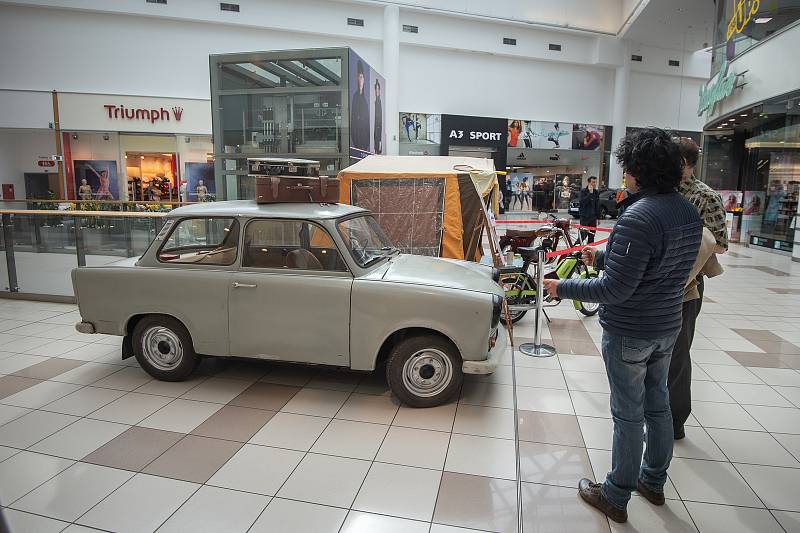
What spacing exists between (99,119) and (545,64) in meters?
18.3

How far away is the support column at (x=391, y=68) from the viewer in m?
18.5

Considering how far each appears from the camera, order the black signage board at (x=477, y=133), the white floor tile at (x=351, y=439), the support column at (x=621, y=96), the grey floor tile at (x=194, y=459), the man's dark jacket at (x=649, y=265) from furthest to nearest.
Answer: the support column at (x=621, y=96) < the black signage board at (x=477, y=133) < the white floor tile at (x=351, y=439) < the grey floor tile at (x=194, y=459) < the man's dark jacket at (x=649, y=265)

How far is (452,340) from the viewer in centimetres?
351

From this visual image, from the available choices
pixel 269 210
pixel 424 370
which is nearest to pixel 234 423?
pixel 424 370

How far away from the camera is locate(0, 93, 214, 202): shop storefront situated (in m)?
16.5

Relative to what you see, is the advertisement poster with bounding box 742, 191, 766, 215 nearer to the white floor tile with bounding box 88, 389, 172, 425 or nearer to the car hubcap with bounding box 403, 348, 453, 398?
the car hubcap with bounding box 403, 348, 453, 398

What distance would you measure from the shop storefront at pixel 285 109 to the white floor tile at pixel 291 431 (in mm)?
5770

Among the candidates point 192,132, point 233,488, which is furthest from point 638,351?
point 192,132

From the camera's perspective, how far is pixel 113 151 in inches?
664

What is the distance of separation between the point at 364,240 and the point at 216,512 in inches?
93.4

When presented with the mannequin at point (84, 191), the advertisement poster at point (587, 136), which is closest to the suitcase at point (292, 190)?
the mannequin at point (84, 191)

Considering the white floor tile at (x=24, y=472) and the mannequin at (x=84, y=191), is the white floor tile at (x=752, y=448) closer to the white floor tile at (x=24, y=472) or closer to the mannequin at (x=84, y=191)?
the white floor tile at (x=24, y=472)

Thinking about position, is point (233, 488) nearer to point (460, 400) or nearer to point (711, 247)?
point (460, 400)

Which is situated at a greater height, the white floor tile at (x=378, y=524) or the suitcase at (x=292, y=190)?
the suitcase at (x=292, y=190)
